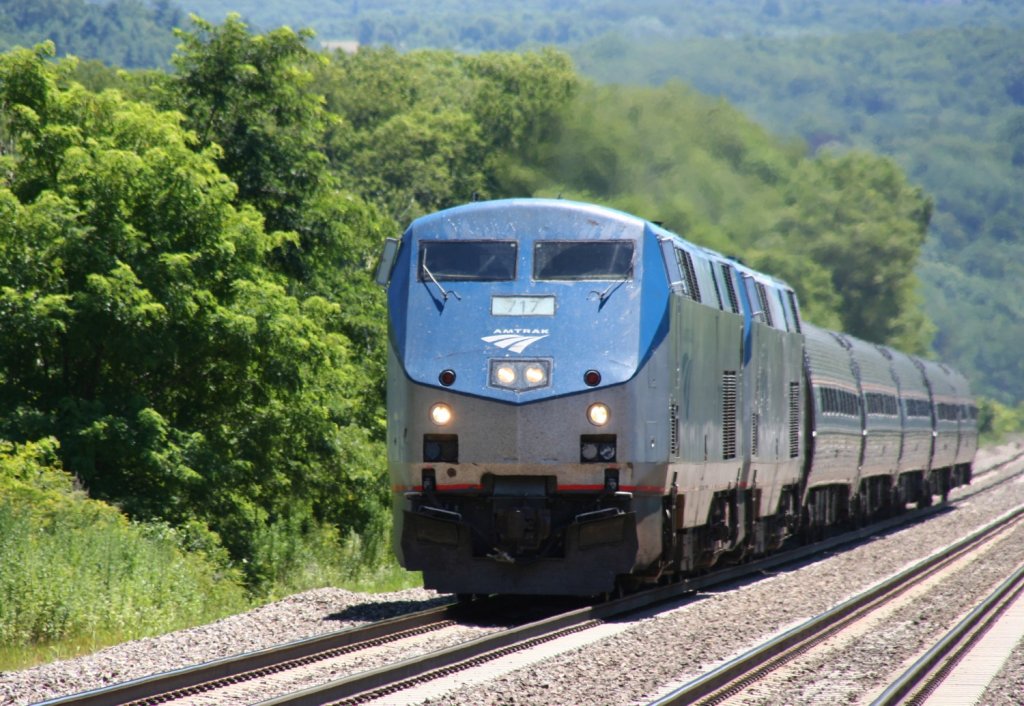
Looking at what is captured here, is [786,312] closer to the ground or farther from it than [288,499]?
farther from it

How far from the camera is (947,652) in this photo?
1256cm

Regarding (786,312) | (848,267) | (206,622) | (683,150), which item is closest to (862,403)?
(786,312)

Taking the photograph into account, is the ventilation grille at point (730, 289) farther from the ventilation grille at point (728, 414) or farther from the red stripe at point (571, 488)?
the red stripe at point (571, 488)

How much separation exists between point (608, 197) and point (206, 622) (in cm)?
4582

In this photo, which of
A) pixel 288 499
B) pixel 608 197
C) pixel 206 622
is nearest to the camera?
pixel 206 622

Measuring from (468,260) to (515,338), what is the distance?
109 centimetres

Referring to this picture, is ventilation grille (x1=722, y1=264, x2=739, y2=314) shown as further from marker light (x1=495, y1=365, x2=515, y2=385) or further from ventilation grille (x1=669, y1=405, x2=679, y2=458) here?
marker light (x1=495, y1=365, x2=515, y2=385)

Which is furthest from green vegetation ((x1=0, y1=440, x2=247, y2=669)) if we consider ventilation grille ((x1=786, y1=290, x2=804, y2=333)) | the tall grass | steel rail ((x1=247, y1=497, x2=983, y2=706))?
ventilation grille ((x1=786, y1=290, x2=804, y2=333))

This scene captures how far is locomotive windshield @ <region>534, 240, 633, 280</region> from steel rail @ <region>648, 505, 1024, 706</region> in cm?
369

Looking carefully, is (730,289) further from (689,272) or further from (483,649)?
(483,649)

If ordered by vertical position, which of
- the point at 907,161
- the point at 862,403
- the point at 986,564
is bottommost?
the point at 986,564

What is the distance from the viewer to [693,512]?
16.0 metres

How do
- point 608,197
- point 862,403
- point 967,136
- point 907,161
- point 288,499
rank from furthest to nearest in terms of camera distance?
point 967,136 < point 907,161 < point 608,197 < point 862,403 < point 288,499

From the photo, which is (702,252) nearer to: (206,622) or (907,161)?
(206,622)
